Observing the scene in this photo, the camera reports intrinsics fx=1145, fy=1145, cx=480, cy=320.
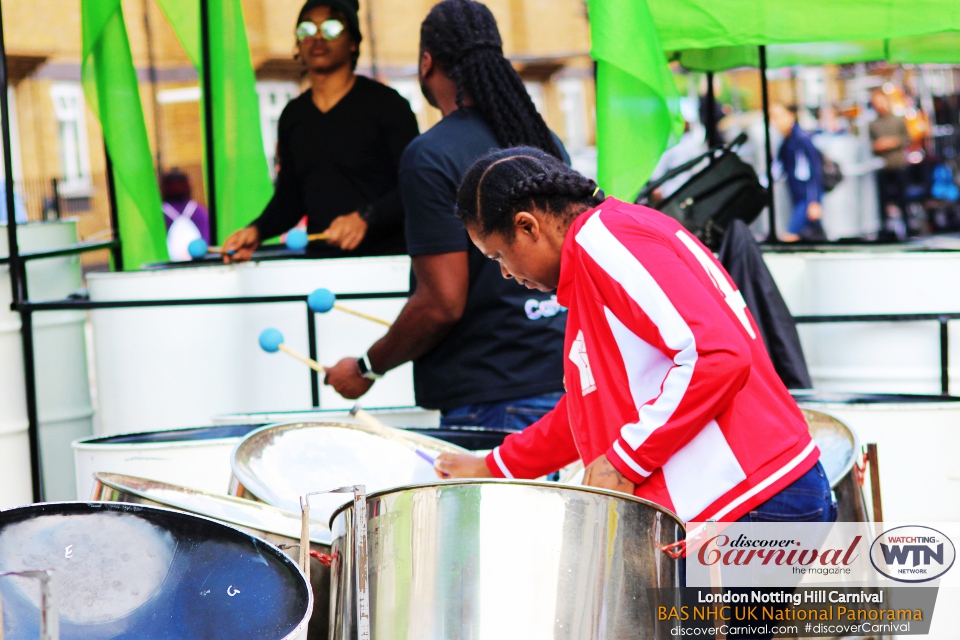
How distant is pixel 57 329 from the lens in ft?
8.94

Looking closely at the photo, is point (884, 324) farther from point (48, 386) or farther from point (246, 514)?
point (48, 386)

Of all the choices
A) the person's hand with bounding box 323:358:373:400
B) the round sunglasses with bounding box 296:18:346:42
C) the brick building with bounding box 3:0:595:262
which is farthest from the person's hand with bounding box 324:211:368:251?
the brick building with bounding box 3:0:595:262

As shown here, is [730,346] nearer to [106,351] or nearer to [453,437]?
[453,437]

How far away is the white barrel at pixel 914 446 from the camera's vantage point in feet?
7.08

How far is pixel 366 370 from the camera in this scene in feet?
6.44

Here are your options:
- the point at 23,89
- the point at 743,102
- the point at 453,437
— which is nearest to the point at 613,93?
the point at 453,437

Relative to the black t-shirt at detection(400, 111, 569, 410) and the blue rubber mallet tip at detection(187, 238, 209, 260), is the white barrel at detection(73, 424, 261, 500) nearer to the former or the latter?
the black t-shirt at detection(400, 111, 569, 410)

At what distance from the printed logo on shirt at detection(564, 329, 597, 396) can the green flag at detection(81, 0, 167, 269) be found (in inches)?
81.2

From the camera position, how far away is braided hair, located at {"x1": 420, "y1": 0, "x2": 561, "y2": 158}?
6.09ft

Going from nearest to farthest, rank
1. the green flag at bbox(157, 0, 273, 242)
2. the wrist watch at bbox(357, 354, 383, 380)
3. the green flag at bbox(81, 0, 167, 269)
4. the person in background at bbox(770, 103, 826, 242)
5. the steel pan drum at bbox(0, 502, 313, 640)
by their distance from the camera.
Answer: the steel pan drum at bbox(0, 502, 313, 640), the wrist watch at bbox(357, 354, 383, 380), the green flag at bbox(81, 0, 167, 269), the green flag at bbox(157, 0, 273, 242), the person in background at bbox(770, 103, 826, 242)

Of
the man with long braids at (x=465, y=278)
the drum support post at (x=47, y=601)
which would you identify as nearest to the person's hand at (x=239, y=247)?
the man with long braids at (x=465, y=278)

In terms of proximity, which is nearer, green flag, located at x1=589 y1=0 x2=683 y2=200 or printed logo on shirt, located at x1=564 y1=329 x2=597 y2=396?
printed logo on shirt, located at x1=564 y1=329 x2=597 y2=396

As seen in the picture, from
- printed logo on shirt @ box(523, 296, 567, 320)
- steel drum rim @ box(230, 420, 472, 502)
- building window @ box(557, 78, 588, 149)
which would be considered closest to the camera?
steel drum rim @ box(230, 420, 472, 502)

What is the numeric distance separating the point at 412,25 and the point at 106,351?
18.9 ft
